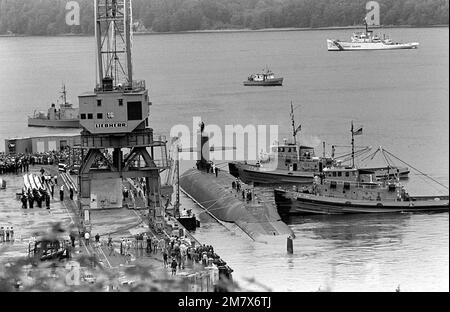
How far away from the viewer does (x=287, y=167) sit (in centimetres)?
6619

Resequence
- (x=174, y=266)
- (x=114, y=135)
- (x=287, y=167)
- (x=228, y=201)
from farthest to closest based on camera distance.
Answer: (x=287, y=167) < (x=228, y=201) < (x=114, y=135) < (x=174, y=266)

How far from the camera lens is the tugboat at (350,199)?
56000 millimetres

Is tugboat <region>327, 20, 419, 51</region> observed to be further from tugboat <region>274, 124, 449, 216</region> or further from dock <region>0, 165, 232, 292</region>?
dock <region>0, 165, 232, 292</region>

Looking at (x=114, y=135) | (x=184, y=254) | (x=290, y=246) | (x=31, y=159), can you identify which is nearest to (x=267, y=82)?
(x=31, y=159)

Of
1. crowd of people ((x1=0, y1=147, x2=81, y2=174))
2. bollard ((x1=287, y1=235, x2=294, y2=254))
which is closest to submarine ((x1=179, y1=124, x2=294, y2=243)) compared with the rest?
bollard ((x1=287, y1=235, x2=294, y2=254))

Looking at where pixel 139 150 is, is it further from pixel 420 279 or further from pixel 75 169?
pixel 420 279

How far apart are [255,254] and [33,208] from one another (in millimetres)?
8485

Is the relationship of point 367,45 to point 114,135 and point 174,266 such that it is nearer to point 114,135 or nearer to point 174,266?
point 114,135

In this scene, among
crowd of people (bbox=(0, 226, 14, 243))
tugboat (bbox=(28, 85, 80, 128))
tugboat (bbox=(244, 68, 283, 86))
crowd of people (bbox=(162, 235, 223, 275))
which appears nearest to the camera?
crowd of people (bbox=(162, 235, 223, 275))

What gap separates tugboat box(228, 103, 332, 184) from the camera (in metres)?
65.6

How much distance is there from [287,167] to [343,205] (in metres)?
9.91

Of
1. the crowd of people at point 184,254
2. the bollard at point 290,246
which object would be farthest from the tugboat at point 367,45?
the crowd of people at point 184,254

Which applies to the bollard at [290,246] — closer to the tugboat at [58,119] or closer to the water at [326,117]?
the water at [326,117]

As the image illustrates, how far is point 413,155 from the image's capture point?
7506 centimetres
